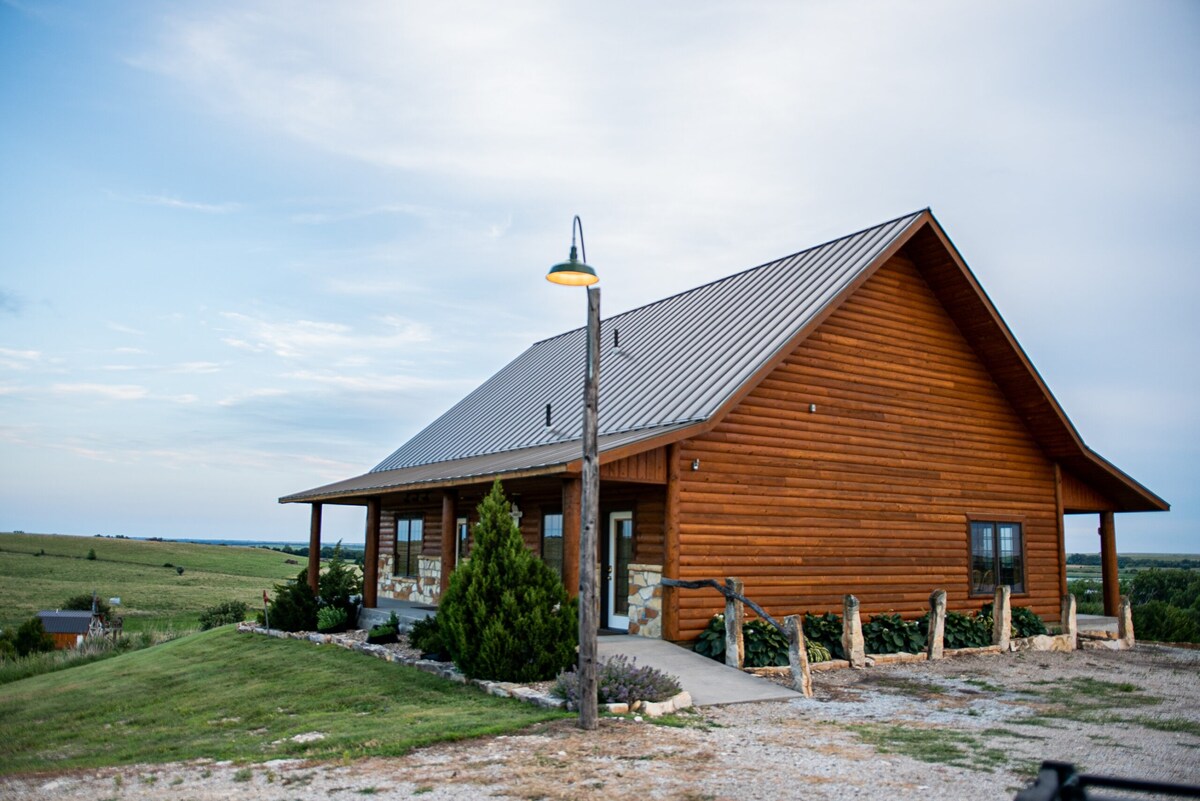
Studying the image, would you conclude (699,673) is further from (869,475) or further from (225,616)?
(225,616)

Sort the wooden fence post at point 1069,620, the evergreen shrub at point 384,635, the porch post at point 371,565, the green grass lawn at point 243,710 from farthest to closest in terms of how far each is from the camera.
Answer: the porch post at point 371,565 < the wooden fence post at point 1069,620 < the evergreen shrub at point 384,635 < the green grass lawn at point 243,710

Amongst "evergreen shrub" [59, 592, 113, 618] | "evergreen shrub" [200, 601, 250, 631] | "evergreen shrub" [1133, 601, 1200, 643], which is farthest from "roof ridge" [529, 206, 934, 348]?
"evergreen shrub" [59, 592, 113, 618]

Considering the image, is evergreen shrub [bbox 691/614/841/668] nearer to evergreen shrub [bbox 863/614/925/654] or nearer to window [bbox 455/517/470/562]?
evergreen shrub [bbox 863/614/925/654]

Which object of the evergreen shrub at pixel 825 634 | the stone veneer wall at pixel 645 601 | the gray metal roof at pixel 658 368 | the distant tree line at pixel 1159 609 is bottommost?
the distant tree line at pixel 1159 609

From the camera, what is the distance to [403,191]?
23.8 metres

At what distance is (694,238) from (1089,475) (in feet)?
49.3

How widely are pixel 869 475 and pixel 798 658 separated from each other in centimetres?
582

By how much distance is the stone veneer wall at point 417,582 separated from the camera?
880 inches

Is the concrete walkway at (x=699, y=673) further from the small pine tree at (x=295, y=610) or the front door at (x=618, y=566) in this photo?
the small pine tree at (x=295, y=610)

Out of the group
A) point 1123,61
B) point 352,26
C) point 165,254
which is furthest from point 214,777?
point 1123,61

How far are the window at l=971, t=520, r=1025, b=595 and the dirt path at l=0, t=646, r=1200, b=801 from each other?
663 cm

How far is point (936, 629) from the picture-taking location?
51.3 ft

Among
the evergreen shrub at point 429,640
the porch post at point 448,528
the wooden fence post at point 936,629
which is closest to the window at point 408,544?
the porch post at point 448,528

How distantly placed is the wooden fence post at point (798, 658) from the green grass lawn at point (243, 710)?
3650mm
